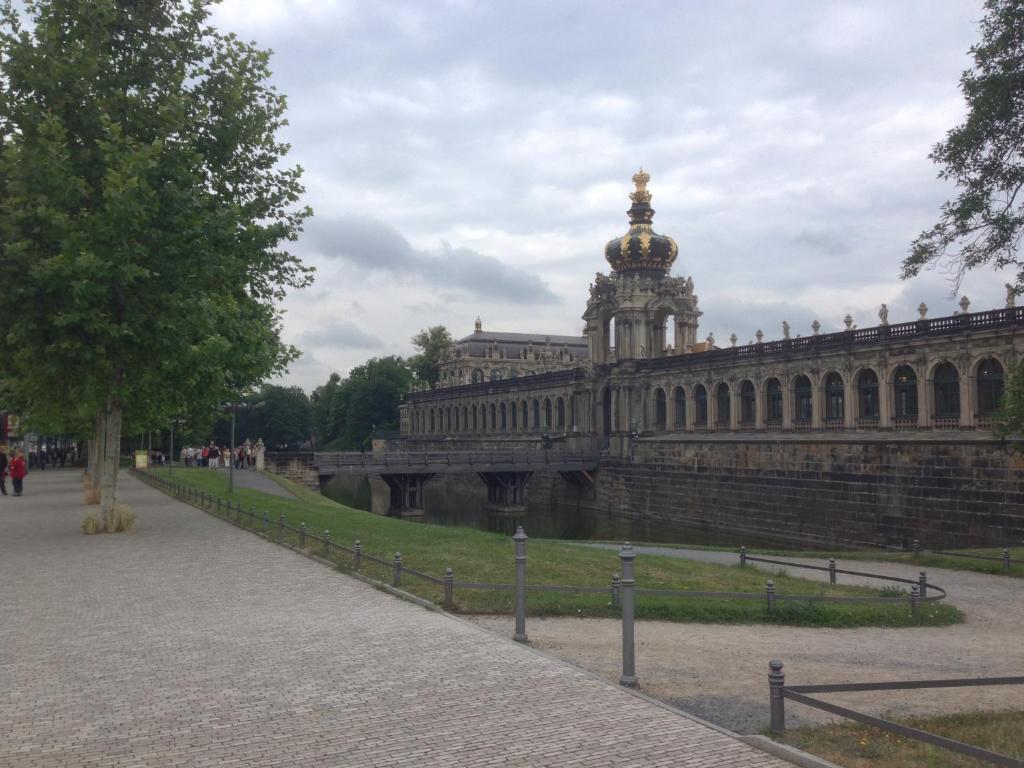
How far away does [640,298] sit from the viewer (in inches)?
2515

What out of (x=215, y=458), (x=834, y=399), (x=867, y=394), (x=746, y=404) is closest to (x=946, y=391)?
(x=867, y=394)

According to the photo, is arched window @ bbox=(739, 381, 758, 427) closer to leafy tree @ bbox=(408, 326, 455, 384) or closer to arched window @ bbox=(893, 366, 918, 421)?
arched window @ bbox=(893, 366, 918, 421)

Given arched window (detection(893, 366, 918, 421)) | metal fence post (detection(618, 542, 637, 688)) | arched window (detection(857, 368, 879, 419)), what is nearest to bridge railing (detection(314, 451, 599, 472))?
arched window (detection(857, 368, 879, 419))

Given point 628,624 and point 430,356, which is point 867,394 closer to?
point 628,624

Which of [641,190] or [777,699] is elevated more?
[641,190]

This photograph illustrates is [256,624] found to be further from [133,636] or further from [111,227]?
[111,227]

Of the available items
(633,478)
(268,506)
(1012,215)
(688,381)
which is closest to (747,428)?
(688,381)

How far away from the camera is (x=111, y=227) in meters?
19.8

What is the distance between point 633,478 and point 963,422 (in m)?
24.5

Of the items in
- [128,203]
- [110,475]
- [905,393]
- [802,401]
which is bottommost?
[110,475]

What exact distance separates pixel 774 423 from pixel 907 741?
137 ft

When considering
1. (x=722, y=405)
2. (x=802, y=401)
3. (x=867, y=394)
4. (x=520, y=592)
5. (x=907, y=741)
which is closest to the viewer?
(x=907, y=741)

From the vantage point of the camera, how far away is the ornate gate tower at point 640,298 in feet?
208

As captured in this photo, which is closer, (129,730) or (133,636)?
(129,730)
